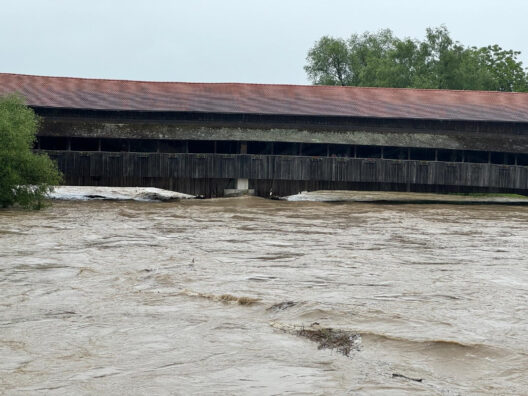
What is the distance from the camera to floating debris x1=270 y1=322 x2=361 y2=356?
21.5 feet

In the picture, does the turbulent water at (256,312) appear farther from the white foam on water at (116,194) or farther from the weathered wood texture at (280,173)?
the white foam on water at (116,194)

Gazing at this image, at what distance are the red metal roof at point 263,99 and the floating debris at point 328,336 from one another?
877 inches

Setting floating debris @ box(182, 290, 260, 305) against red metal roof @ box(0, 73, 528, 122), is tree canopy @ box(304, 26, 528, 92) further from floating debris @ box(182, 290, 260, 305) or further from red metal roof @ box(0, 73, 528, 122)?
floating debris @ box(182, 290, 260, 305)

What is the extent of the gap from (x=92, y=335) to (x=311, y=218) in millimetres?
14330

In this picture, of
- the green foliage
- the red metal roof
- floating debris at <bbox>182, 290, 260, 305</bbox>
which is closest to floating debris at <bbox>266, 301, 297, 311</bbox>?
floating debris at <bbox>182, 290, 260, 305</bbox>

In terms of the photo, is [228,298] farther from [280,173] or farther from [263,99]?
[263,99]

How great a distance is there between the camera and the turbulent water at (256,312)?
5.71 meters

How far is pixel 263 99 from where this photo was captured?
1213 inches

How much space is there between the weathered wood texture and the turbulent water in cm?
1254

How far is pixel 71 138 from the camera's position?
28.9 meters

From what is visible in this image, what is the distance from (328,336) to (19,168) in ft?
53.7

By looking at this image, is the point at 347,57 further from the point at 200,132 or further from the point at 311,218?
the point at 311,218

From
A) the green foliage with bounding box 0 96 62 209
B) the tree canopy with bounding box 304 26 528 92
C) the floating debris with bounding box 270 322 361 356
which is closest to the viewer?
the floating debris with bounding box 270 322 361 356

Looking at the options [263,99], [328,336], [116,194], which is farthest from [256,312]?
[263,99]
